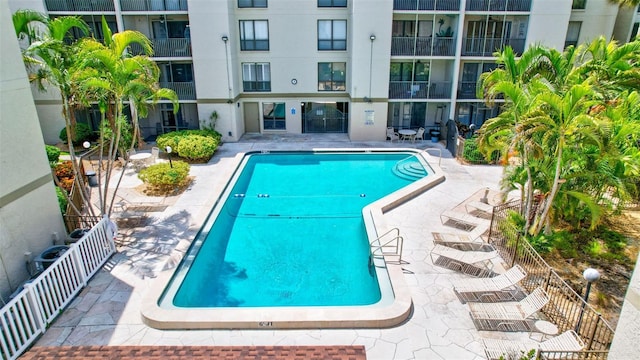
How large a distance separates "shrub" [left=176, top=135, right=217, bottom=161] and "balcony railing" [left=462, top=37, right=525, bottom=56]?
14984 millimetres

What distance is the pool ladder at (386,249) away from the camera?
10966 millimetres

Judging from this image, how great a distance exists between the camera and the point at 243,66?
24344 mm

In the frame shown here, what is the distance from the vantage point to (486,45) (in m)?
22.8

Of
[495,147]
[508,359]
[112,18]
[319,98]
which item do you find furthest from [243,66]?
[508,359]

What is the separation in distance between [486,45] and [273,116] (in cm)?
1314

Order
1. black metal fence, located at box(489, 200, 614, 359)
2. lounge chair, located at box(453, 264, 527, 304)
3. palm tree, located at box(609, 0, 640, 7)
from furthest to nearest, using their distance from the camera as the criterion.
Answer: palm tree, located at box(609, 0, 640, 7) < lounge chair, located at box(453, 264, 527, 304) < black metal fence, located at box(489, 200, 614, 359)

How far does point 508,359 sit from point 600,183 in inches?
248

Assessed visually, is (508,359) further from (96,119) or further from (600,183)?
(96,119)

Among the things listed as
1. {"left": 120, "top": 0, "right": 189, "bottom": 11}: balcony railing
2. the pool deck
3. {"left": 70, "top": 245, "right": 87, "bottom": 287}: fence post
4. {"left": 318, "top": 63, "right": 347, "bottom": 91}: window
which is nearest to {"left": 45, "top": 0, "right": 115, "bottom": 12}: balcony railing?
{"left": 120, "top": 0, "right": 189, "bottom": 11}: balcony railing

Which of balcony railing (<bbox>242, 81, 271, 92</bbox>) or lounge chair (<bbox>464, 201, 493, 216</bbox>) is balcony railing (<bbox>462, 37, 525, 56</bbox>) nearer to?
balcony railing (<bbox>242, 81, 271, 92</bbox>)

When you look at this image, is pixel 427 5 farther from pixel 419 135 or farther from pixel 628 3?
pixel 628 3

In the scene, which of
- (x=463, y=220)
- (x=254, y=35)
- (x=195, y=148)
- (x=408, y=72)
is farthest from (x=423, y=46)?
(x=195, y=148)

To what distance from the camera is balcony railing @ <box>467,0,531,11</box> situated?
21844 mm

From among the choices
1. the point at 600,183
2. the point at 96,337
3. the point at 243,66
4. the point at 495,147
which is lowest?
the point at 96,337
